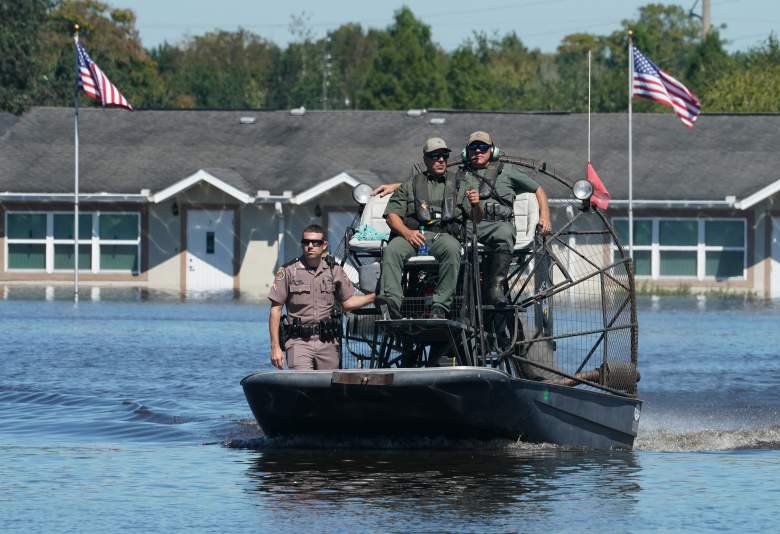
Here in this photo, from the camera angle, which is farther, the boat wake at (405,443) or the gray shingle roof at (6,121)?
the gray shingle roof at (6,121)

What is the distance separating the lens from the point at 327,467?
15344mm

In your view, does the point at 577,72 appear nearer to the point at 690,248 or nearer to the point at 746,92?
the point at 746,92

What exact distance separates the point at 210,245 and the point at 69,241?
14.1 ft

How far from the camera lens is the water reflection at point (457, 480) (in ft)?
44.0

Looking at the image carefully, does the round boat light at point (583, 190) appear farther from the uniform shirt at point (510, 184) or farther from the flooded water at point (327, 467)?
the flooded water at point (327, 467)

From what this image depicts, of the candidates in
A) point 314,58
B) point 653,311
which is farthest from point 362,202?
point 314,58

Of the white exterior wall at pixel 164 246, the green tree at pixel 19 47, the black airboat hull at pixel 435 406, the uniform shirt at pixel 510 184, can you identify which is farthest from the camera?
the green tree at pixel 19 47

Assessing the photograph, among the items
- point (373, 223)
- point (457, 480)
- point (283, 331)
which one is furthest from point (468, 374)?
point (373, 223)

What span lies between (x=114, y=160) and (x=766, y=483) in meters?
40.5

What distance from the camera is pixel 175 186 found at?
4969 cm

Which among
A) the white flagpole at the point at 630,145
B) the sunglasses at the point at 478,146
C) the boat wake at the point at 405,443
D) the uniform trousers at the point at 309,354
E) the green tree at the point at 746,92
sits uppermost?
the green tree at the point at 746,92

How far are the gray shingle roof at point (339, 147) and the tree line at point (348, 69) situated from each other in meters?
6.92

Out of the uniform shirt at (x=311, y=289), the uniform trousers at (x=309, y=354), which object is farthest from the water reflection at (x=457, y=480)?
the uniform shirt at (x=311, y=289)

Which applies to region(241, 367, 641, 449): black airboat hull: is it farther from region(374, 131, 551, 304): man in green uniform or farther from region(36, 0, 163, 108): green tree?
region(36, 0, 163, 108): green tree
